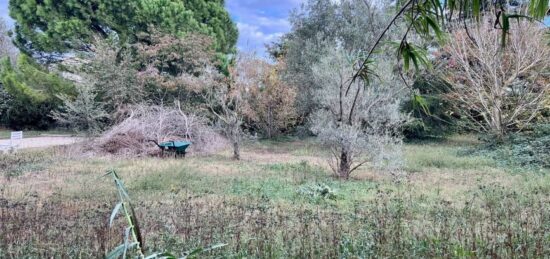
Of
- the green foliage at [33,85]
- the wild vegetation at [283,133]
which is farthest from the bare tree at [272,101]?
the green foliage at [33,85]

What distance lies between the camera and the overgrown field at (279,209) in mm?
3090

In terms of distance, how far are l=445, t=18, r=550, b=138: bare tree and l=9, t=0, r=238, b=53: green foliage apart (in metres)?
10.00

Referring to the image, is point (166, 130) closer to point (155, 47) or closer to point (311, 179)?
point (155, 47)

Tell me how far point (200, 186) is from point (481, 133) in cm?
999

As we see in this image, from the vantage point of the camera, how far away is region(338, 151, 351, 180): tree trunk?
26.9ft

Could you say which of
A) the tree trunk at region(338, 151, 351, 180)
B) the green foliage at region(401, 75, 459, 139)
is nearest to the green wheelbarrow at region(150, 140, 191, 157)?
the tree trunk at region(338, 151, 351, 180)

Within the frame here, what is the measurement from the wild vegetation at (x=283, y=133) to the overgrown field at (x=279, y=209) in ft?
0.11

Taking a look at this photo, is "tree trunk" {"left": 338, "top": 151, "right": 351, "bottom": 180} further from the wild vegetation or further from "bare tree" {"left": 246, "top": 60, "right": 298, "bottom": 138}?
"bare tree" {"left": 246, "top": 60, "right": 298, "bottom": 138}

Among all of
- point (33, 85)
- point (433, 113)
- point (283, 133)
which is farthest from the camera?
point (283, 133)

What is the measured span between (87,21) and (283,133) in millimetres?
9191

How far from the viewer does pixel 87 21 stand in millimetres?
16938

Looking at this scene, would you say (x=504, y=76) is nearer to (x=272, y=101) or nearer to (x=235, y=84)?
(x=272, y=101)

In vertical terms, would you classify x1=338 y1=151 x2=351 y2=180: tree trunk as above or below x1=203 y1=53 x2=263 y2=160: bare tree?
below

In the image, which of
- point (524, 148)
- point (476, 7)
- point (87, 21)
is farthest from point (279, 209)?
point (87, 21)
